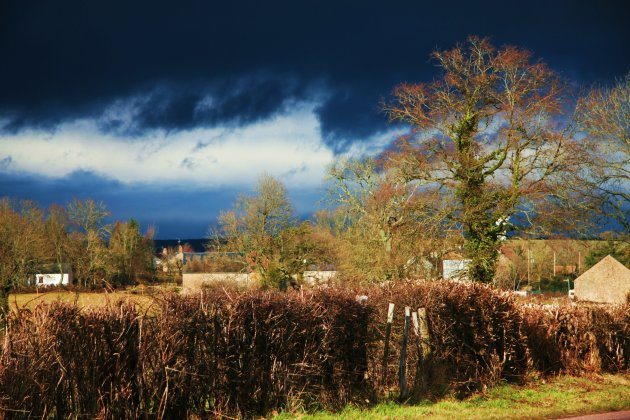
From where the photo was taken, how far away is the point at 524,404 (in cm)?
1181

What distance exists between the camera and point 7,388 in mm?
7461

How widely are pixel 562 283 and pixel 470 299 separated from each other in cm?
7195

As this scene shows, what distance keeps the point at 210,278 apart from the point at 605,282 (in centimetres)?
4010

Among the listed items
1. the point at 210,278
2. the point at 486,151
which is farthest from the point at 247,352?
the point at 210,278

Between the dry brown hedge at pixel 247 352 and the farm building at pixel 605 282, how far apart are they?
4674 cm

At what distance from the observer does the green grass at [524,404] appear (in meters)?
10.4

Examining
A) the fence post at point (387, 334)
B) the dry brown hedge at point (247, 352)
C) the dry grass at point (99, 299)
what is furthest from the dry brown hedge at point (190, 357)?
the fence post at point (387, 334)

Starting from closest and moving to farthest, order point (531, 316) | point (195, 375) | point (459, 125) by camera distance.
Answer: point (195, 375), point (531, 316), point (459, 125)

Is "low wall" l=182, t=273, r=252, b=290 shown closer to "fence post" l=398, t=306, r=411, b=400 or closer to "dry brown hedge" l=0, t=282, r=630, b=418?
"dry brown hedge" l=0, t=282, r=630, b=418

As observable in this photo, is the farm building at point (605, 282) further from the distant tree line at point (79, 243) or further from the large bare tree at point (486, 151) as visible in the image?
the distant tree line at point (79, 243)

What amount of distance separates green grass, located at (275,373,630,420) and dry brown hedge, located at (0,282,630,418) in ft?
1.21

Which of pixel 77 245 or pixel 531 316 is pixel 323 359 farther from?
pixel 77 245

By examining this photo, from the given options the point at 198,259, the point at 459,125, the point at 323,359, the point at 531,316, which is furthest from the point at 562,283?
the point at 323,359

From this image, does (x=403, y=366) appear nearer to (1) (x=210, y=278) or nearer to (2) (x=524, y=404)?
(2) (x=524, y=404)
